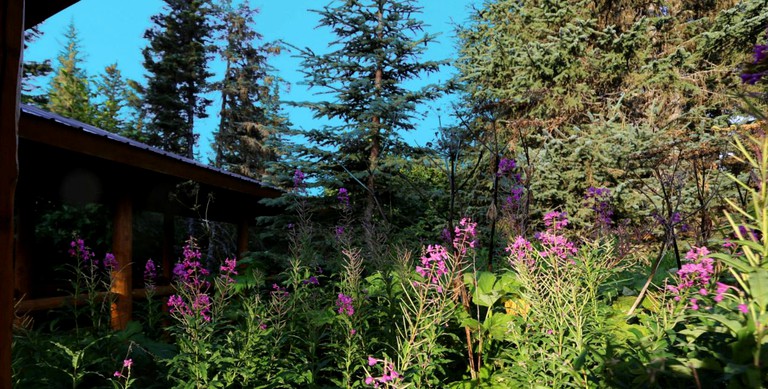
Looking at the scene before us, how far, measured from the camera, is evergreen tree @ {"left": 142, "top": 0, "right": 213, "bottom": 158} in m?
21.4

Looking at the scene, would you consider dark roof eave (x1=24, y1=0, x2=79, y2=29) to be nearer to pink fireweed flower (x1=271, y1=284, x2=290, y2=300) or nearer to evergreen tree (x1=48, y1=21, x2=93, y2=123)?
pink fireweed flower (x1=271, y1=284, x2=290, y2=300)

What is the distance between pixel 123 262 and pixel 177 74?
1744cm

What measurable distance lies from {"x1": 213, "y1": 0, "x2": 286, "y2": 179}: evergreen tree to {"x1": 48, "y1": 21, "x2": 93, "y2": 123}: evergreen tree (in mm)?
6141

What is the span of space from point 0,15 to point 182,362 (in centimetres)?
202

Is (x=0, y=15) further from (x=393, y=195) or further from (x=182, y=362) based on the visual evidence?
(x=393, y=195)

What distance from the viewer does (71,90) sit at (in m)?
25.4

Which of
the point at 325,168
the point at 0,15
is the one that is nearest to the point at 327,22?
the point at 325,168

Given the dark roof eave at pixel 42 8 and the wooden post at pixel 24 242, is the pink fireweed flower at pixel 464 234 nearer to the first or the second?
the dark roof eave at pixel 42 8

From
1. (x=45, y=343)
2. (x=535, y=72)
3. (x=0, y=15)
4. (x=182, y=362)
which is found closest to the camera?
(x=0, y=15)

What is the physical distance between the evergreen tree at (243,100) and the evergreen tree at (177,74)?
38.4 inches

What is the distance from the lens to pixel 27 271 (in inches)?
274

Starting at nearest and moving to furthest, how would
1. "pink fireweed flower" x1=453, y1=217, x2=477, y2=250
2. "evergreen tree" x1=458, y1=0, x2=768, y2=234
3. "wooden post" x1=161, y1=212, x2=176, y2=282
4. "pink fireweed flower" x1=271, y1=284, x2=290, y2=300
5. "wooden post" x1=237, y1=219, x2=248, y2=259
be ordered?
"pink fireweed flower" x1=453, y1=217, x2=477, y2=250, "pink fireweed flower" x1=271, y1=284, x2=290, y2=300, "wooden post" x1=161, y1=212, x2=176, y2=282, "wooden post" x1=237, y1=219, x2=248, y2=259, "evergreen tree" x1=458, y1=0, x2=768, y2=234

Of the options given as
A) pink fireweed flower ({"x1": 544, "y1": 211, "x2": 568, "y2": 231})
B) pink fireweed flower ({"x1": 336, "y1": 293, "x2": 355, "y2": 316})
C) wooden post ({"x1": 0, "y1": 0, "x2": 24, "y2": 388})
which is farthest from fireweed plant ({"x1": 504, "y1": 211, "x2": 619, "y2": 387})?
wooden post ({"x1": 0, "y1": 0, "x2": 24, "y2": 388})

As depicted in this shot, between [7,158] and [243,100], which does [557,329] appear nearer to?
[7,158]
